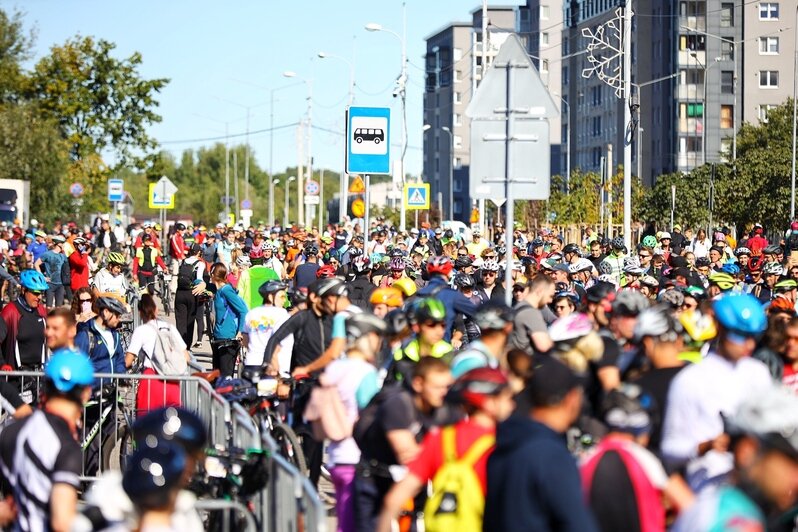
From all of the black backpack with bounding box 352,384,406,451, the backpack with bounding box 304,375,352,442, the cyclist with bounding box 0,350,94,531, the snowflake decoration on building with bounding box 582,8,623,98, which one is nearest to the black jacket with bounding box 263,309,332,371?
the backpack with bounding box 304,375,352,442

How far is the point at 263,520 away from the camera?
8.17 m

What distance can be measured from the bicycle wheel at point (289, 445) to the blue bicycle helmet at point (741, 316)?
13.5 ft

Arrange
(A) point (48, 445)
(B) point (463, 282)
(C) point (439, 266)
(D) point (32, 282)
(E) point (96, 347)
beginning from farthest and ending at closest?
(B) point (463, 282) < (D) point (32, 282) < (C) point (439, 266) < (E) point (96, 347) < (A) point (48, 445)

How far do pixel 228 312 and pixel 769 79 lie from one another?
8419cm

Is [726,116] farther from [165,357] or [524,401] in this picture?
[524,401]

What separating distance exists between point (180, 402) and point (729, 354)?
17.5ft

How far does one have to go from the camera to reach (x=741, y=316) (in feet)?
26.2

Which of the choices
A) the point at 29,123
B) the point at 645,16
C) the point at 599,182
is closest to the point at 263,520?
the point at 29,123

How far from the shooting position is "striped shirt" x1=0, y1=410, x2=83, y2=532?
277 inches

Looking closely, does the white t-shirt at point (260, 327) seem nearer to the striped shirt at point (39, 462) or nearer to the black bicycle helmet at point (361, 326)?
the black bicycle helmet at point (361, 326)

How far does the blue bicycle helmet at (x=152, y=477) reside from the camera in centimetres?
539

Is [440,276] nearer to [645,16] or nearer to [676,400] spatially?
[676,400]

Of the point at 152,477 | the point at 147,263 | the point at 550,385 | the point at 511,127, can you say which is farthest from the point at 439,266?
the point at 147,263

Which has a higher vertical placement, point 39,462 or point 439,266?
point 439,266
